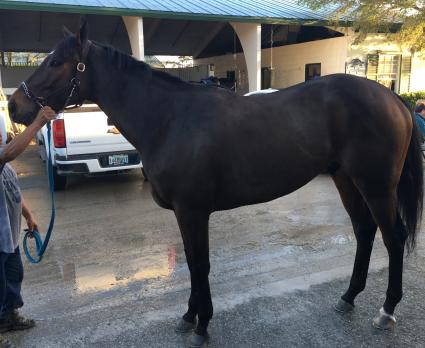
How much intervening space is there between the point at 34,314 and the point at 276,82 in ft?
57.0

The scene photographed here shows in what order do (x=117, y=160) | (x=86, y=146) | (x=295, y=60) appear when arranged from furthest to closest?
(x=295, y=60)
(x=117, y=160)
(x=86, y=146)

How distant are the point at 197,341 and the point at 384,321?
1335 millimetres

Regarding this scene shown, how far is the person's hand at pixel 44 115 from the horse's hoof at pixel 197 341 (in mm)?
1719

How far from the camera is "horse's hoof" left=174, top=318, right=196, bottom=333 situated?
288cm

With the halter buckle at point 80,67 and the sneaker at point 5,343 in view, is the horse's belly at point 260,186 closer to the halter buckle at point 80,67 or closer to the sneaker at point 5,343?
the halter buckle at point 80,67

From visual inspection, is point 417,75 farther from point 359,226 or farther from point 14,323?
point 14,323

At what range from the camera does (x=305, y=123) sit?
2746 millimetres

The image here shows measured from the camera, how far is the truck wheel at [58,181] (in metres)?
7.02

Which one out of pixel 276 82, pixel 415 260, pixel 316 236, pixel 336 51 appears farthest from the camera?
pixel 276 82

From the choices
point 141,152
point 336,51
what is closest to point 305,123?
point 141,152

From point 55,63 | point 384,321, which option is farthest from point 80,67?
point 384,321

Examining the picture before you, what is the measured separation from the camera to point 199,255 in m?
2.73

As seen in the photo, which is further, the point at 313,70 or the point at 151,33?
the point at 151,33

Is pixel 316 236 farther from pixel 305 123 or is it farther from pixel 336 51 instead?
pixel 336 51
